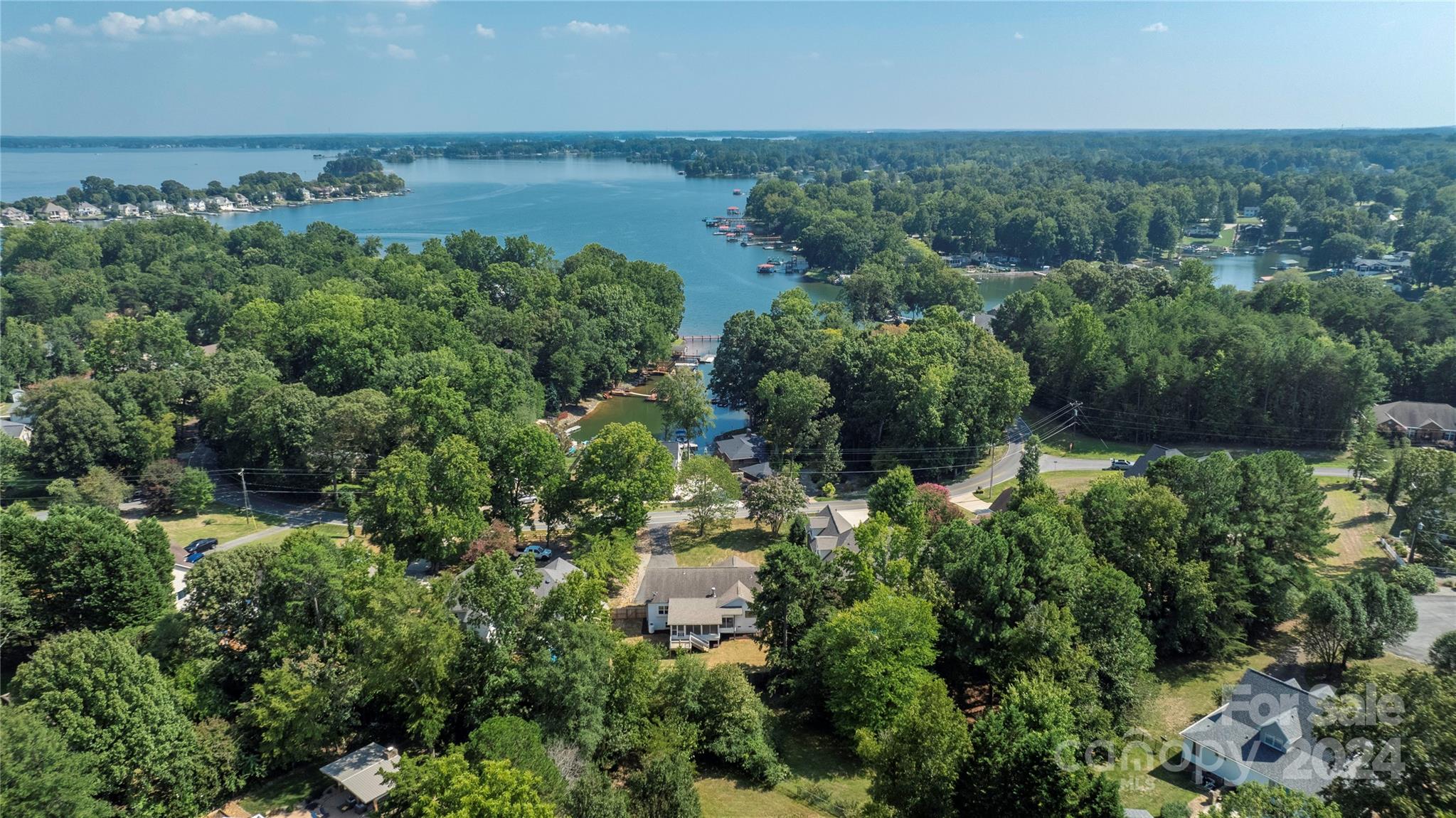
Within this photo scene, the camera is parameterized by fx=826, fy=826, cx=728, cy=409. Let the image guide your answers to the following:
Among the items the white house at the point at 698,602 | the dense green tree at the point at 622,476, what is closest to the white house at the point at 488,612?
the dense green tree at the point at 622,476

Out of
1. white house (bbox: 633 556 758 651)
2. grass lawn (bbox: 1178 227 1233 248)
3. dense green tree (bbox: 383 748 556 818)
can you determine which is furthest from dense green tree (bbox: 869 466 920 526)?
grass lawn (bbox: 1178 227 1233 248)

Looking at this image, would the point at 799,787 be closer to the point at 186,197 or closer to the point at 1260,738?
the point at 1260,738

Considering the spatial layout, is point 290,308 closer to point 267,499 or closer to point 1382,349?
point 267,499

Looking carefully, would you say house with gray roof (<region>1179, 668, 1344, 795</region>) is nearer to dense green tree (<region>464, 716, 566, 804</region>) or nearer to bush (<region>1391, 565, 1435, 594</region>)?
bush (<region>1391, 565, 1435, 594</region>)

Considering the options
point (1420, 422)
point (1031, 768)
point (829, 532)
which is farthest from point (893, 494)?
point (1420, 422)

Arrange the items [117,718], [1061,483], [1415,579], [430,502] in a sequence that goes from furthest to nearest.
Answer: [1061,483], [430,502], [1415,579], [117,718]
